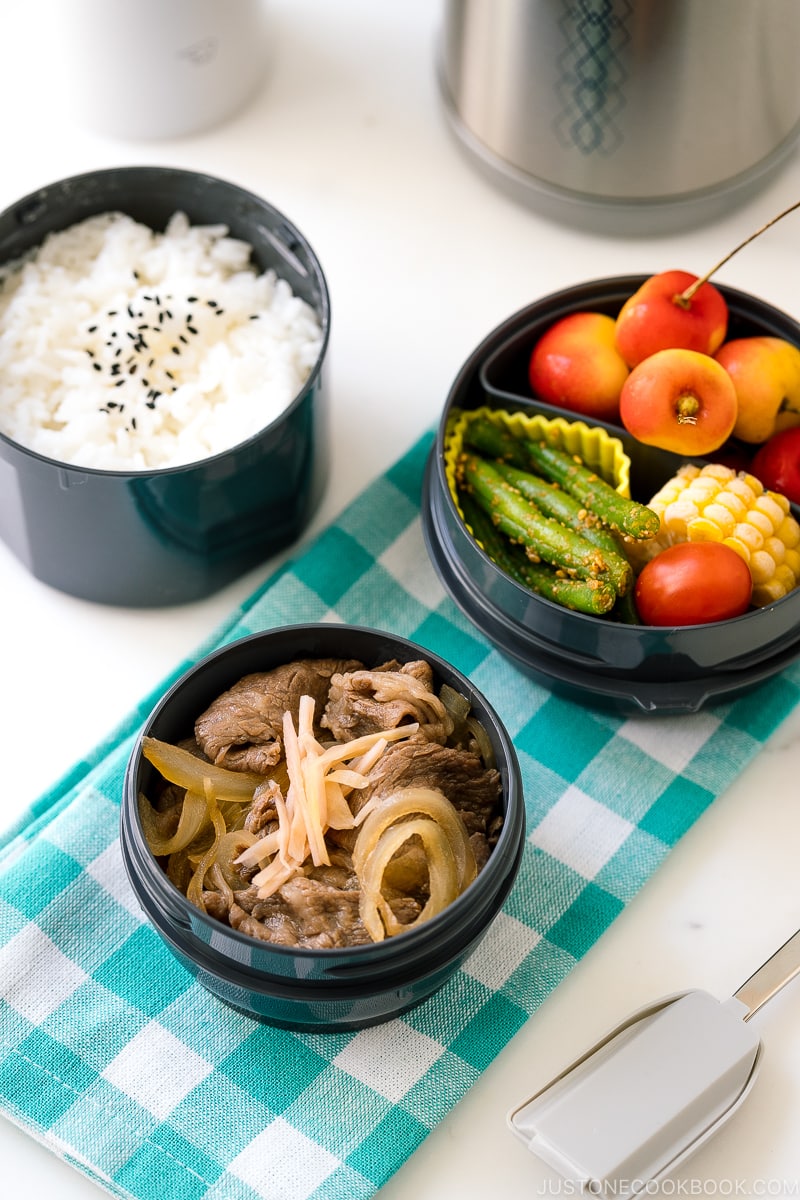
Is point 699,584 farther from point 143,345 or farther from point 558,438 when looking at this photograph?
point 143,345

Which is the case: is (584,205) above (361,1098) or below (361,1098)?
above

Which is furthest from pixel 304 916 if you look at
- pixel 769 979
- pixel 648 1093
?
pixel 769 979

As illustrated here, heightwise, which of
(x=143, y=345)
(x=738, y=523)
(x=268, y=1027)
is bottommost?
(x=268, y=1027)

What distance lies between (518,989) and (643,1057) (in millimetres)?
164

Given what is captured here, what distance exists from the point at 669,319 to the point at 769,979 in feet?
2.60

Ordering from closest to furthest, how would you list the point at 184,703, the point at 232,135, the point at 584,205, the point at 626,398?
the point at 184,703 → the point at 626,398 → the point at 584,205 → the point at 232,135

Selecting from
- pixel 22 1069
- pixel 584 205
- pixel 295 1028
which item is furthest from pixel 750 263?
pixel 22 1069

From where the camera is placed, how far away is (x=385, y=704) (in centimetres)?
140

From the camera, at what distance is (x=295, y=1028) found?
1.37 m

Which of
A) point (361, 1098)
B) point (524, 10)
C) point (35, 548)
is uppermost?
point (524, 10)

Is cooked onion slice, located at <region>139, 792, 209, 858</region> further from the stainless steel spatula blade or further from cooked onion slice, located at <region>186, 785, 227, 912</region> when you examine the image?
the stainless steel spatula blade

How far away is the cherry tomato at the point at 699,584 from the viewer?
4.91 ft

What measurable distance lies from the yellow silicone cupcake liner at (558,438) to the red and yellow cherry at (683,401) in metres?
0.06

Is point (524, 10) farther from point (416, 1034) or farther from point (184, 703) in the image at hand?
point (416, 1034)
